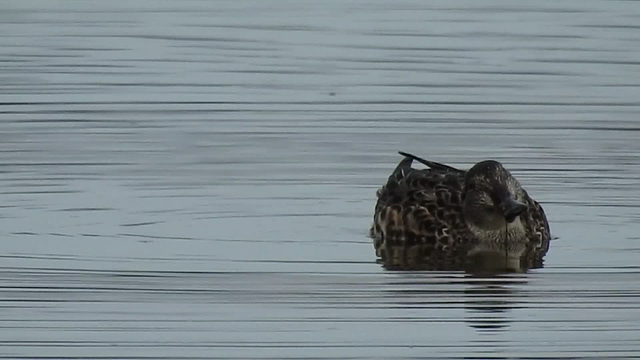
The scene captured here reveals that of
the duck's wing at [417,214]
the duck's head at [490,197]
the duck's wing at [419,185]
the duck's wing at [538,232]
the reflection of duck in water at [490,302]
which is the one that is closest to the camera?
the reflection of duck in water at [490,302]

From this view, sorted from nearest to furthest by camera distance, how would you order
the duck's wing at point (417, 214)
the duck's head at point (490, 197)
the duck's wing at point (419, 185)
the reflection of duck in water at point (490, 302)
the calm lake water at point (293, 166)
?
the calm lake water at point (293, 166), the reflection of duck in water at point (490, 302), the duck's head at point (490, 197), the duck's wing at point (417, 214), the duck's wing at point (419, 185)

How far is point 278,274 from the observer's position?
1412 cm

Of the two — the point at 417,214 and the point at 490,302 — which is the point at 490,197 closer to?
the point at 417,214

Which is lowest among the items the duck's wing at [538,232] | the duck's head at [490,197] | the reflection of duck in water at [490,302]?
the reflection of duck in water at [490,302]

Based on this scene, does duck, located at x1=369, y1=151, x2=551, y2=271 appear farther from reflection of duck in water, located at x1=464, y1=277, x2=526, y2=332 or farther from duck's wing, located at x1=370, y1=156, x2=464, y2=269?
reflection of duck in water, located at x1=464, y1=277, x2=526, y2=332

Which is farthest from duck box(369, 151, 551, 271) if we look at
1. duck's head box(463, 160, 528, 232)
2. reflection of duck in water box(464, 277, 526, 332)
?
reflection of duck in water box(464, 277, 526, 332)

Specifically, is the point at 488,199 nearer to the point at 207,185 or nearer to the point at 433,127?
the point at 207,185

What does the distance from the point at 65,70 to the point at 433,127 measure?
396 centimetres

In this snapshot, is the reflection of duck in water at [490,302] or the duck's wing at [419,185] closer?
the reflection of duck in water at [490,302]

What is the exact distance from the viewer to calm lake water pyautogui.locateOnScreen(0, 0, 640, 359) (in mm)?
12820

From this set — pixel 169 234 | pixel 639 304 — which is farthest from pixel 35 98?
pixel 639 304

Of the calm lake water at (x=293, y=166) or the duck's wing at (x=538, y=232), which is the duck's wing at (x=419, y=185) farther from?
the duck's wing at (x=538, y=232)

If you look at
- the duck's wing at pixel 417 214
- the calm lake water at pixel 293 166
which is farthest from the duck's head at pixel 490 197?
the calm lake water at pixel 293 166

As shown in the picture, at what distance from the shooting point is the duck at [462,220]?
15.4 meters
